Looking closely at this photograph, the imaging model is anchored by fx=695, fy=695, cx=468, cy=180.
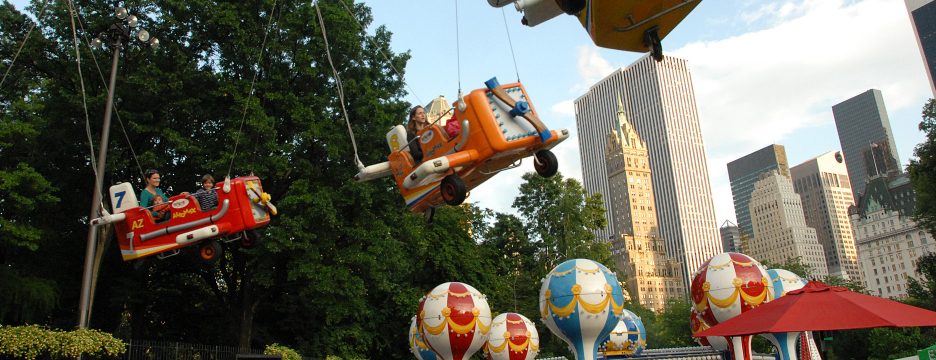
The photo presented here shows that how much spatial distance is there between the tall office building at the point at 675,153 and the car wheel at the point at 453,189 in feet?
426

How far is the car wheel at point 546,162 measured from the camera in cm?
980

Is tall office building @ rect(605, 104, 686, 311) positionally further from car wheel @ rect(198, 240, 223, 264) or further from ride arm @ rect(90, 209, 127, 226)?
ride arm @ rect(90, 209, 127, 226)

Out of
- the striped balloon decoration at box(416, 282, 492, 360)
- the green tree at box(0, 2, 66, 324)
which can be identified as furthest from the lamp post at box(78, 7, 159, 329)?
the striped balloon decoration at box(416, 282, 492, 360)

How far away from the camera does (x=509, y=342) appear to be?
2094 cm

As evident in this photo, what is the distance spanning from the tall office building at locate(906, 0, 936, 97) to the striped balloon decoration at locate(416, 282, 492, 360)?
395 ft

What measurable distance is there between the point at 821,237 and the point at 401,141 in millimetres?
199862

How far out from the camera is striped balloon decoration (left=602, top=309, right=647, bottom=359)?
953 inches

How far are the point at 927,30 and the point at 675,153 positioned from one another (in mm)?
46237

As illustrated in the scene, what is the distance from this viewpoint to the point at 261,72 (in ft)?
74.0

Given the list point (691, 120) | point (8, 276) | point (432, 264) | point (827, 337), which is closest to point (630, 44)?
point (827, 337)

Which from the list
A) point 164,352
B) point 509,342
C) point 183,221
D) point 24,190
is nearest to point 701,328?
point 509,342

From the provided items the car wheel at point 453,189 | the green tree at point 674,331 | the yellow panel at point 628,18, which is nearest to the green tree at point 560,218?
the green tree at point 674,331

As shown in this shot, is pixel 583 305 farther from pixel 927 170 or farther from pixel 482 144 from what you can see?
pixel 927 170

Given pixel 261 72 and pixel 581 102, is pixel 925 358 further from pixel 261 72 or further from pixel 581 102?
pixel 581 102
